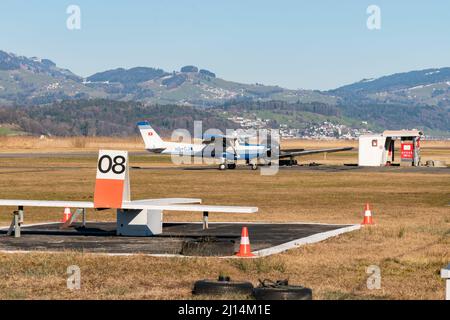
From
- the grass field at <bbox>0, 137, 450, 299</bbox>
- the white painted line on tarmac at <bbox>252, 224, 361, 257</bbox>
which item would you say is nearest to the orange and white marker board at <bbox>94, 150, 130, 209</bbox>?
the grass field at <bbox>0, 137, 450, 299</bbox>

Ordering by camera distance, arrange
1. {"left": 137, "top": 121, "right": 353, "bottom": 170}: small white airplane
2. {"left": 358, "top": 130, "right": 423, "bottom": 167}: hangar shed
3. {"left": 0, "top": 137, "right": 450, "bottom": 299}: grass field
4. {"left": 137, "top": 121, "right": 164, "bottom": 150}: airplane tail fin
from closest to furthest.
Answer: {"left": 0, "top": 137, "right": 450, "bottom": 299}: grass field
{"left": 137, "top": 121, "right": 353, "bottom": 170}: small white airplane
{"left": 358, "top": 130, "right": 423, "bottom": 167}: hangar shed
{"left": 137, "top": 121, "right": 164, "bottom": 150}: airplane tail fin

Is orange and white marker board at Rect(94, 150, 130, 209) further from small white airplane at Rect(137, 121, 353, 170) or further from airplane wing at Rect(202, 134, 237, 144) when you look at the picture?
airplane wing at Rect(202, 134, 237, 144)

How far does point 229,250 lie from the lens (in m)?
23.0

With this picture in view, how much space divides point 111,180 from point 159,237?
6.77 ft

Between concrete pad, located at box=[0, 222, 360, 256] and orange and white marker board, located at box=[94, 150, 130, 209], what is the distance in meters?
1.03

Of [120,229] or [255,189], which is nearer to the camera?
[120,229]

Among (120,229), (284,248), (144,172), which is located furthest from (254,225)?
(144,172)

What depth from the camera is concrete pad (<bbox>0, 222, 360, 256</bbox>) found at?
2411cm

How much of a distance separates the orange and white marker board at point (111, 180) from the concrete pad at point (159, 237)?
1.03 metres

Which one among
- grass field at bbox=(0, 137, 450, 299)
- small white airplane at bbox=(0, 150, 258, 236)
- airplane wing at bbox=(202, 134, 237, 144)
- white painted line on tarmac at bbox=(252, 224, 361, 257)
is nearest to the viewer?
grass field at bbox=(0, 137, 450, 299)

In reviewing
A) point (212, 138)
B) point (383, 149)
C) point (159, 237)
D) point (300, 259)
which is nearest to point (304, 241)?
point (300, 259)
